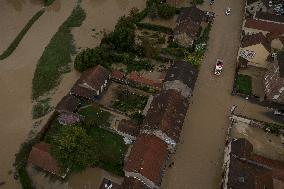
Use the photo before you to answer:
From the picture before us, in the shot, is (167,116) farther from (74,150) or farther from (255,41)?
(255,41)

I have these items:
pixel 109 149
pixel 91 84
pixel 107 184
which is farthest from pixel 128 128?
pixel 91 84

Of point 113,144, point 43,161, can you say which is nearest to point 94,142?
point 113,144

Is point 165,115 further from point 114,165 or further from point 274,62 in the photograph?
point 274,62

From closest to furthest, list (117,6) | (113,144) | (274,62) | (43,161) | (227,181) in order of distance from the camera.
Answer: (227,181) < (43,161) < (113,144) < (274,62) < (117,6)

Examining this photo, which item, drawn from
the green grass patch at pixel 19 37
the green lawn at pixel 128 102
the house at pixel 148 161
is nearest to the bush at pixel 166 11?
the green lawn at pixel 128 102

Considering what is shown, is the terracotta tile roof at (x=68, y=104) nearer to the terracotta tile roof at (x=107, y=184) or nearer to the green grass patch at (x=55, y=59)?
the green grass patch at (x=55, y=59)

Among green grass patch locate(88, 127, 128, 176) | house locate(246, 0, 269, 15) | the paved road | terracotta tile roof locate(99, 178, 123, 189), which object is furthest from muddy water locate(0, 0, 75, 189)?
house locate(246, 0, 269, 15)
